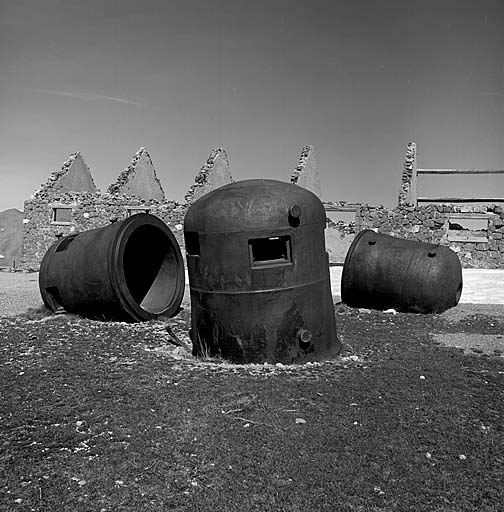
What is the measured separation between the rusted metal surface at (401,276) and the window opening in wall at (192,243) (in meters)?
4.36

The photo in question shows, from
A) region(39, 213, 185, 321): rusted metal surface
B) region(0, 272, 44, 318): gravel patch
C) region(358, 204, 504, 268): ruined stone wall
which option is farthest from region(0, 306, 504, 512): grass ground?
region(358, 204, 504, 268): ruined stone wall

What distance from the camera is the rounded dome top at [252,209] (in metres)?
5.99

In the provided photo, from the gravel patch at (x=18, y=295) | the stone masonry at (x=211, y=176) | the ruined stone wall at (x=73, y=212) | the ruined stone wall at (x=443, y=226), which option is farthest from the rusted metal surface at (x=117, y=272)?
the ruined stone wall at (x=443, y=226)

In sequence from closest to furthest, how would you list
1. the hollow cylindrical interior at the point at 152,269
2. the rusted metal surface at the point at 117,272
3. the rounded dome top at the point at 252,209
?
the rounded dome top at the point at 252,209 → the rusted metal surface at the point at 117,272 → the hollow cylindrical interior at the point at 152,269

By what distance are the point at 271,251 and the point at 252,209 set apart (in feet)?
4.60

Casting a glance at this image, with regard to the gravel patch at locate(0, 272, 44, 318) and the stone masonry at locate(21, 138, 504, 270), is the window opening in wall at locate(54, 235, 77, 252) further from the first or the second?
the stone masonry at locate(21, 138, 504, 270)

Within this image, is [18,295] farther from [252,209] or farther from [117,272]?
[252,209]

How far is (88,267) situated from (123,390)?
12.1 feet

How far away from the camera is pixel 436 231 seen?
70.3 feet

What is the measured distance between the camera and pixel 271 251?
7.31 meters

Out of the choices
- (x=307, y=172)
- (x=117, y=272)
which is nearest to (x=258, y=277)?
(x=117, y=272)

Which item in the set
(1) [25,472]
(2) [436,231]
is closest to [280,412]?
(1) [25,472]

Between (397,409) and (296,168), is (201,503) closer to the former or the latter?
(397,409)

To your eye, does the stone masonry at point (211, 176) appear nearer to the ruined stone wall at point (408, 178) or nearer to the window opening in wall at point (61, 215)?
the window opening in wall at point (61, 215)
